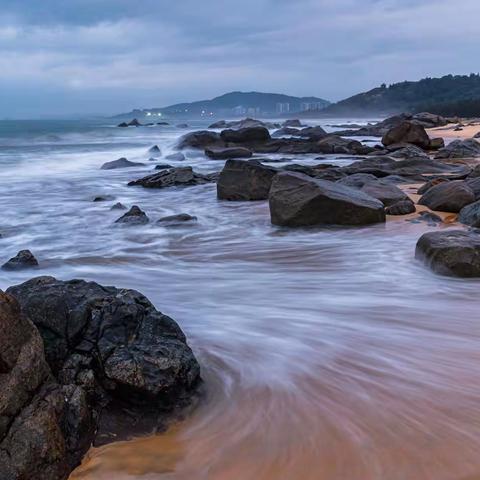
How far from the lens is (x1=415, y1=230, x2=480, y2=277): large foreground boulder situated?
4894 mm

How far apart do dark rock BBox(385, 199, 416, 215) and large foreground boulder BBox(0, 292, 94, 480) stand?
21.1ft

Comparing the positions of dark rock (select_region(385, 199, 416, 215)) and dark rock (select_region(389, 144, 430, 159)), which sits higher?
dark rock (select_region(389, 144, 430, 159))

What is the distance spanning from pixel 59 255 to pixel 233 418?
4993 millimetres

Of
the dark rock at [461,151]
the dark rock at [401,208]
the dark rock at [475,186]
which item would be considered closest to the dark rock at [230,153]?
the dark rock at [461,151]

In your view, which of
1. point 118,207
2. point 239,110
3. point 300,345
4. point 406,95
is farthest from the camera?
point 239,110

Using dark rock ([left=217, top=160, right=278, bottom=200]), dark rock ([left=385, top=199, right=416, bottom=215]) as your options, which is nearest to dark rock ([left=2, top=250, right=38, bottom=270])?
dark rock ([left=385, top=199, right=416, bottom=215])

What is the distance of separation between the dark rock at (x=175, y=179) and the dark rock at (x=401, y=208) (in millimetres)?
6302

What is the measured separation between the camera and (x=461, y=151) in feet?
57.0

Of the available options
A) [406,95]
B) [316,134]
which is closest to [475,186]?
[316,134]

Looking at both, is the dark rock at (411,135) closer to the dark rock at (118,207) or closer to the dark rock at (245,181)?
the dark rock at (245,181)

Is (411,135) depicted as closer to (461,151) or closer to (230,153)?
(461,151)

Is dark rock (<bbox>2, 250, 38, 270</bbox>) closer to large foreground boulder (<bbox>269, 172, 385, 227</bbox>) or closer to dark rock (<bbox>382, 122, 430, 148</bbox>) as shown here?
large foreground boulder (<bbox>269, 172, 385, 227</bbox>)

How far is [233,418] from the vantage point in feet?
8.91

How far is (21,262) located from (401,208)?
5.01m
